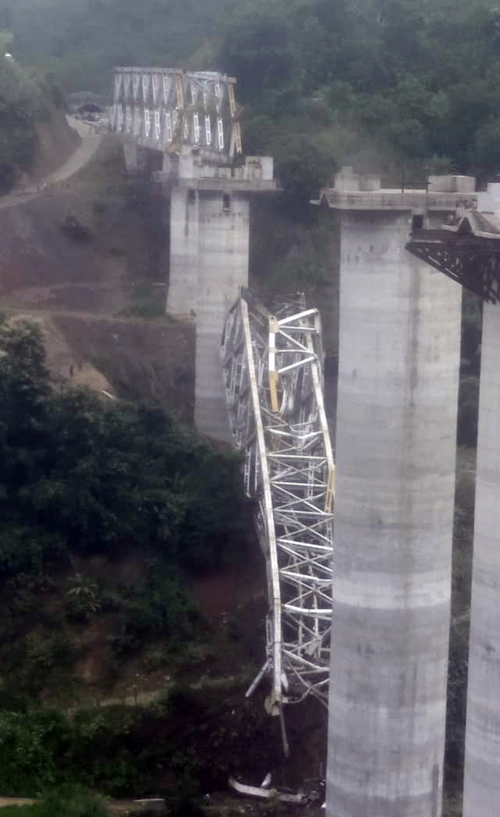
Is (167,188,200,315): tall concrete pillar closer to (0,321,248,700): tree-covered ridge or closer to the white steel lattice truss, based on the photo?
the white steel lattice truss

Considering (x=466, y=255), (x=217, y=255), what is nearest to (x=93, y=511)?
(x=217, y=255)

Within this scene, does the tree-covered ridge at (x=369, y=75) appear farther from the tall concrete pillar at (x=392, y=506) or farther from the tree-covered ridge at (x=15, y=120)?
the tall concrete pillar at (x=392, y=506)

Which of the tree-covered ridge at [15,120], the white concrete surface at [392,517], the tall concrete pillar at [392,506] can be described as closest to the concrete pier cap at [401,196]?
the tall concrete pillar at [392,506]

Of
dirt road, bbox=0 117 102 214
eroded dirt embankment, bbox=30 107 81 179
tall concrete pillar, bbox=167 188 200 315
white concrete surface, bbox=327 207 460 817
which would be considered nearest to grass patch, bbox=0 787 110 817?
white concrete surface, bbox=327 207 460 817

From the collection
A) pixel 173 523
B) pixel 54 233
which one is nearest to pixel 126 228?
pixel 54 233

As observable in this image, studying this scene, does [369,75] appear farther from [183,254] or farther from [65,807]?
[65,807]

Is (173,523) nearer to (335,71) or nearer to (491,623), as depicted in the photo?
(491,623)

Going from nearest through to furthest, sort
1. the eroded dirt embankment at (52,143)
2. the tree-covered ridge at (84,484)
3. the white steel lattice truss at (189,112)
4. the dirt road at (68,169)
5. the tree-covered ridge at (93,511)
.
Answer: the tree-covered ridge at (93,511) < the tree-covered ridge at (84,484) < the white steel lattice truss at (189,112) < the dirt road at (68,169) < the eroded dirt embankment at (52,143)
